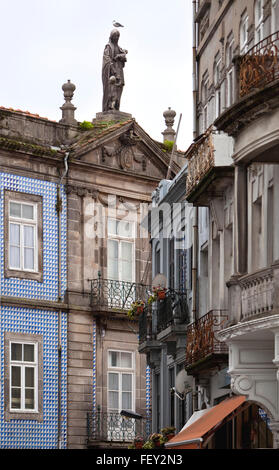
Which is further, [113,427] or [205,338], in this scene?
[113,427]

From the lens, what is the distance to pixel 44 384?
151 ft

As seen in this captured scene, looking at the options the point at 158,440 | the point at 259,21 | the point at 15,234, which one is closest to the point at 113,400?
the point at 15,234

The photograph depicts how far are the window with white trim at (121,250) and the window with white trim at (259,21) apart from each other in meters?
18.9

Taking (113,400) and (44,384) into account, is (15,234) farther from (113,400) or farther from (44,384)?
(113,400)

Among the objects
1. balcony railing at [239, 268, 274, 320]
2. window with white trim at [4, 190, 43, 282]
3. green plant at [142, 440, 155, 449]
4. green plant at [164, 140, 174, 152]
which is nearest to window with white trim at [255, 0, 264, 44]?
balcony railing at [239, 268, 274, 320]

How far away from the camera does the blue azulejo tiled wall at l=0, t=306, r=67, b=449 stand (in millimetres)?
45000

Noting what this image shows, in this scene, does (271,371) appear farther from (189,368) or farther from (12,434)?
(12,434)

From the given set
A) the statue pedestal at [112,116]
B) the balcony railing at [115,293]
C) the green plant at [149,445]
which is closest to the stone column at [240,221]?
the green plant at [149,445]

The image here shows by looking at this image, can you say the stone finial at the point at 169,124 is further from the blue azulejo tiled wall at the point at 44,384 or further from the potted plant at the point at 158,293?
the potted plant at the point at 158,293

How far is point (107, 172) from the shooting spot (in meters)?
49.1

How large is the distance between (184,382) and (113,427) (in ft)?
35.4

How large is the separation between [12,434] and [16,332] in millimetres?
3007

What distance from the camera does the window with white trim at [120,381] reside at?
48344 mm

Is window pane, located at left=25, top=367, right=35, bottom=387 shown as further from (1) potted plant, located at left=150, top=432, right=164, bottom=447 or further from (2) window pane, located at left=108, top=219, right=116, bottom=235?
(1) potted plant, located at left=150, top=432, right=164, bottom=447
